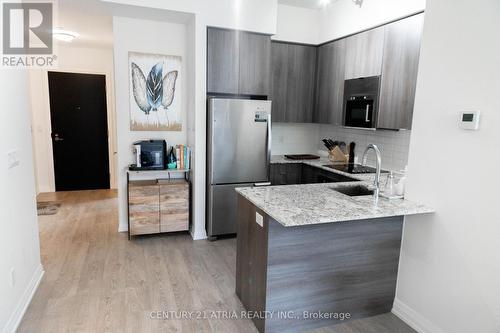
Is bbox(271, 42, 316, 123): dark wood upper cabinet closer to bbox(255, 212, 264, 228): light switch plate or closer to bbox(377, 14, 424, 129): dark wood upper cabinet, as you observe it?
bbox(377, 14, 424, 129): dark wood upper cabinet

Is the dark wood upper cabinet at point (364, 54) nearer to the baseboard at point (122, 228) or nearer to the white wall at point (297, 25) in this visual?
the white wall at point (297, 25)

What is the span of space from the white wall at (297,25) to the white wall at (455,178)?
7.69 feet

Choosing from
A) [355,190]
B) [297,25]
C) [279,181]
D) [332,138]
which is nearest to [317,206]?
[355,190]

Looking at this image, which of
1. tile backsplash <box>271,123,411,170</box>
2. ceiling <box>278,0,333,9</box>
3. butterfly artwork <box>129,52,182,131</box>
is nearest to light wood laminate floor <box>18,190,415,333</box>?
butterfly artwork <box>129,52,182,131</box>

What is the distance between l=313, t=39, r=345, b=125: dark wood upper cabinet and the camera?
12.9 feet

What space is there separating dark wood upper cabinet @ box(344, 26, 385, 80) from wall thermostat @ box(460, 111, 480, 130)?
4.96 feet

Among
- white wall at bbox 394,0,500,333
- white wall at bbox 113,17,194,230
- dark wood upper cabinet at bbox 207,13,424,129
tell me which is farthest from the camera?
white wall at bbox 113,17,194,230

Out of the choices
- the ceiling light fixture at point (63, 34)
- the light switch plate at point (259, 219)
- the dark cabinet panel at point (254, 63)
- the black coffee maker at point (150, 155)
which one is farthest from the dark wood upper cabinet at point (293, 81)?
the ceiling light fixture at point (63, 34)

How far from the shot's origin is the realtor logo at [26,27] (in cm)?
232

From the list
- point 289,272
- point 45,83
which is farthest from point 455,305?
point 45,83

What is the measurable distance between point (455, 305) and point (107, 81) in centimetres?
613

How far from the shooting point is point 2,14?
2121mm

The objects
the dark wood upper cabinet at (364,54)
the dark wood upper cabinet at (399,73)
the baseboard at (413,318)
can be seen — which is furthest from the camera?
the dark wood upper cabinet at (364,54)

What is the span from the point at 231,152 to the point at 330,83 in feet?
5.24
